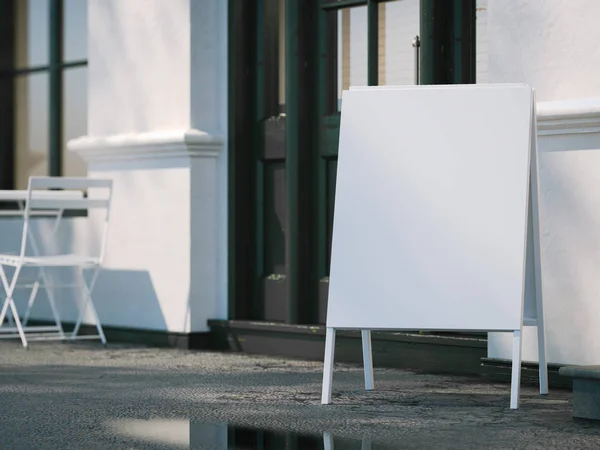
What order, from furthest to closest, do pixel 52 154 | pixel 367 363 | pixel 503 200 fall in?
pixel 52 154, pixel 367 363, pixel 503 200

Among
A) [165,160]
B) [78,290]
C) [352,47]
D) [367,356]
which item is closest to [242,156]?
[165,160]

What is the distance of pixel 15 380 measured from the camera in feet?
18.1

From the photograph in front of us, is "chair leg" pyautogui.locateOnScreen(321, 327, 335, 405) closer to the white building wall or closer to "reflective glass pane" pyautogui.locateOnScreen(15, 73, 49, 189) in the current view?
the white building wall

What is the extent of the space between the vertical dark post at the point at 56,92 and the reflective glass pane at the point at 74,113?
0.10ft

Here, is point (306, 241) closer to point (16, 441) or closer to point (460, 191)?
point (460, 191)

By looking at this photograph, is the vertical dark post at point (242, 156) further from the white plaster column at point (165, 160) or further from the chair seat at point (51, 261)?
the chair seat at point (51, 261)

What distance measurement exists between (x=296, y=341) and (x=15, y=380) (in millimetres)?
1550

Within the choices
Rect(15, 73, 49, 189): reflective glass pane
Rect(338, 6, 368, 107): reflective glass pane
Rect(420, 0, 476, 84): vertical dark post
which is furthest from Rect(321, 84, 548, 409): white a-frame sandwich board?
Rect(15, 73, 49, 189): reflective glass pane

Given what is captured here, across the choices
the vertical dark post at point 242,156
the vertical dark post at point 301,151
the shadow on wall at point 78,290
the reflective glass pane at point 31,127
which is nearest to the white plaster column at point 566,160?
the vertical dark post at point 301,151

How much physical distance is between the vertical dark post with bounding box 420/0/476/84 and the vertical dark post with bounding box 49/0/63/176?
324 cm

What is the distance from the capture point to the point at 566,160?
5215mm

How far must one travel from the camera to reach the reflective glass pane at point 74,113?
27.2 ft

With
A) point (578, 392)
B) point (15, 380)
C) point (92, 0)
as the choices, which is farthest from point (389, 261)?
point (92, 0)

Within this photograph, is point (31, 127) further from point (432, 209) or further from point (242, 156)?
point (432, 209)
